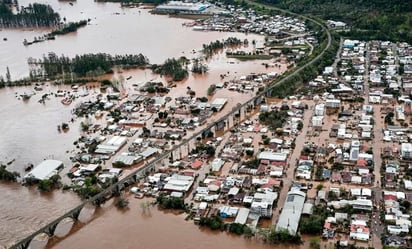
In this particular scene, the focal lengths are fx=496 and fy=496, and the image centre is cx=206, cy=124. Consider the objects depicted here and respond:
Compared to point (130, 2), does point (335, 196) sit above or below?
below

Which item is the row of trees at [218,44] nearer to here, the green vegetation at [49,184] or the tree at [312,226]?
the green vegetation at [49,184]

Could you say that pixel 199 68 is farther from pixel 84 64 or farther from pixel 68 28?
pixel 68 28

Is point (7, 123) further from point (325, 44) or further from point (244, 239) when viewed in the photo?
point (325, 44)

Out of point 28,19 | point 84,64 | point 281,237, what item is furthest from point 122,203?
point 28,19

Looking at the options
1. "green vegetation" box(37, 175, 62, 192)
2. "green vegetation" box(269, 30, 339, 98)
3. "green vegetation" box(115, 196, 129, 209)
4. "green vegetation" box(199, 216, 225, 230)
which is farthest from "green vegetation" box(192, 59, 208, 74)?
"green vegetation" box(199, 216, 225, 230)

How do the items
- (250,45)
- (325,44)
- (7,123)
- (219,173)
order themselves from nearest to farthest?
1. (219,173)
2. (7,123)
3. (325,44)
4. (250,45)

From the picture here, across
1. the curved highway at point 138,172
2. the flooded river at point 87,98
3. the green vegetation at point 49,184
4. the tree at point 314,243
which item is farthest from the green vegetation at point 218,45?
the tree at point 314,243

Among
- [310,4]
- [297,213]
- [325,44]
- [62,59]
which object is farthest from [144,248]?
[310,4]
